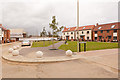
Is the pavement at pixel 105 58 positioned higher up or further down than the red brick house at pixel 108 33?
Answer: further down

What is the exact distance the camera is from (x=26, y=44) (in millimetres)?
22203

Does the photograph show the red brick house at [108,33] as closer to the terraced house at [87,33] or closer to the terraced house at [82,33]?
the terraced house at [87,33]

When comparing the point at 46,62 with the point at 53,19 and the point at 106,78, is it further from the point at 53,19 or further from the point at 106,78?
the point at 53,19

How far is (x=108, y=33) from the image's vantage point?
3994 centimetres

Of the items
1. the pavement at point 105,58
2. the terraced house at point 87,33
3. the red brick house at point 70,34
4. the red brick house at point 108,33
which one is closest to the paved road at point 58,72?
the pavement at point 105,58

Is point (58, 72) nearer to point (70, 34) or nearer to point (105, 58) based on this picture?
point (105, 58)

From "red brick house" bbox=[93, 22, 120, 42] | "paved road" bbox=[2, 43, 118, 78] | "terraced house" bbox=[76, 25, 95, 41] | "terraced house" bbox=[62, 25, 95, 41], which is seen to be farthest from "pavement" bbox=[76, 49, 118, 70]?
"terraced house" bbox=[62, 25, 95, 41]

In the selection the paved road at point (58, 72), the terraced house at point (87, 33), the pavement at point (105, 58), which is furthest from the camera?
the terraced house at point (87, 33)

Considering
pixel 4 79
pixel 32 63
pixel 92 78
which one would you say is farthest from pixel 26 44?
pixel 92 78

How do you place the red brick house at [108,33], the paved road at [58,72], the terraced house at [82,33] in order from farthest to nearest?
the terraced house at [82,33] < the red brick house at [108,33] < the paved road at [58,72]

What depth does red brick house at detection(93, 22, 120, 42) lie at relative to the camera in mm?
37344

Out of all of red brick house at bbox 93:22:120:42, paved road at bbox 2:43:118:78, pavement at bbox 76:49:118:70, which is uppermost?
red brick house at bbox 93:22:120:42

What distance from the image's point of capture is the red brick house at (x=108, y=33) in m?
37.3

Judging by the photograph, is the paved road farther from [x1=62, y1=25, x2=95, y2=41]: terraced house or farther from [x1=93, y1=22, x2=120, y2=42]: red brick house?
[x1=62, y1=25, x2=95, y2=41]: terraced house
